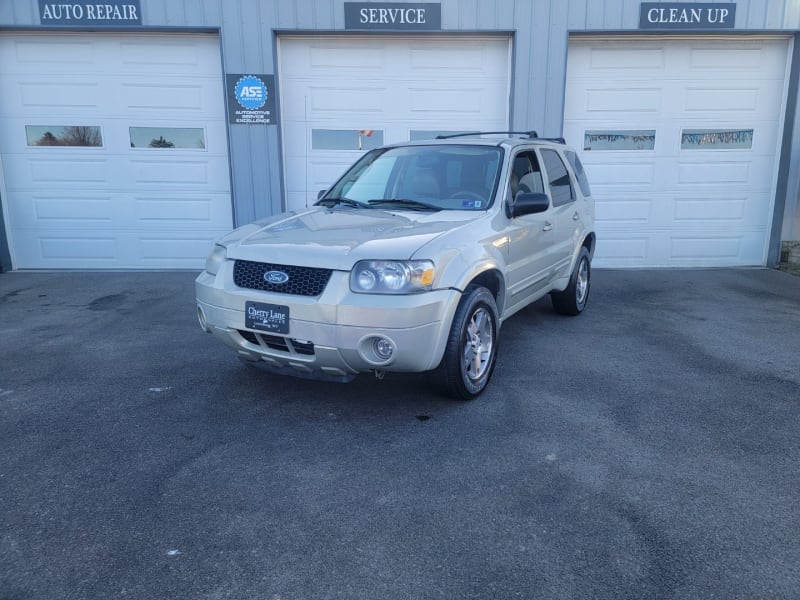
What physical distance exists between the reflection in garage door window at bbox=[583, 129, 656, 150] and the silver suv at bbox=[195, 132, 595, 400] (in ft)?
14.6

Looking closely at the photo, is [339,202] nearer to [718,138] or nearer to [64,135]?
[64,135]

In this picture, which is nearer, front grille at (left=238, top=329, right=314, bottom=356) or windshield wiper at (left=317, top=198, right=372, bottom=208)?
front grille at (left=238, top=329, right=314, bottom=356)

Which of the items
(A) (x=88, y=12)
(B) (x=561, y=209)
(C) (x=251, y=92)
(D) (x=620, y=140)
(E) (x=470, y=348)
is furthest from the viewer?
(D) (x=620, y=140)

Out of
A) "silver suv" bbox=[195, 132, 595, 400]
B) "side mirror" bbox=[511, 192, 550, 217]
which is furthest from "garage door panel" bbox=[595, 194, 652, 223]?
"side mirror" bbox=[511, 192, 550, 217]

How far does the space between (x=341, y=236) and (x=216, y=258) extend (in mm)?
928

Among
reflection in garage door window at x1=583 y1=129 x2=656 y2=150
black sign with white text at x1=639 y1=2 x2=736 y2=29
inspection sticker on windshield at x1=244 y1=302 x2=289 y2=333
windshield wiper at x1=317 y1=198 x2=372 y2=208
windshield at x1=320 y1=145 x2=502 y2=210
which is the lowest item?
inspection sticker on windshield at x1=244 y1=302 x2=289 y2=333

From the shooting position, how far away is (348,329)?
11.1ft

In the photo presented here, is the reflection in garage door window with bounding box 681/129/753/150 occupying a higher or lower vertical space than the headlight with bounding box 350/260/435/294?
higher

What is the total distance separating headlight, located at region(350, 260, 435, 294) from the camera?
3.42 metres

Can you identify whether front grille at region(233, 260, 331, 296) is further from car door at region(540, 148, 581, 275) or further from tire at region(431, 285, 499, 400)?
car door at region(540, 148, 581, 275)

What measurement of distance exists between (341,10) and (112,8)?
124 inches

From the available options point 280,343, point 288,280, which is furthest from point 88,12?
point 280,343

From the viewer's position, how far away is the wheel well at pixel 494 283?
416 centimetres

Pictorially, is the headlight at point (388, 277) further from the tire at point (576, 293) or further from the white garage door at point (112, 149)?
the white garage door at point (112, 149)
